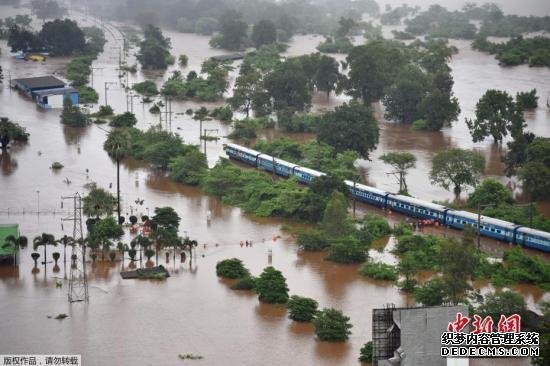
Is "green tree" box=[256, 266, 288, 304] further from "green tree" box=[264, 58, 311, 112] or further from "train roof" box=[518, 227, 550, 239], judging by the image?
"green tree" box=[264, 58, 311, 112]

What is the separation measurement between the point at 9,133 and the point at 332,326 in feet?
102

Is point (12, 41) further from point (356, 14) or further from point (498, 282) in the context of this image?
point (498, 282)

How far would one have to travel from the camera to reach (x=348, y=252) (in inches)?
1586

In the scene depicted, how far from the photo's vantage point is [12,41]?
306 feet

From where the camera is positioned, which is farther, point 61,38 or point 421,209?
point 61,38

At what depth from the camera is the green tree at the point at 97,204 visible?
4422 centimetres

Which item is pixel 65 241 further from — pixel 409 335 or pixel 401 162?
pixel 409 335

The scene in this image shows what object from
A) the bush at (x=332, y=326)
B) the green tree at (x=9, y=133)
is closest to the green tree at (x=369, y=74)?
the green tree at (x=9, y=133)

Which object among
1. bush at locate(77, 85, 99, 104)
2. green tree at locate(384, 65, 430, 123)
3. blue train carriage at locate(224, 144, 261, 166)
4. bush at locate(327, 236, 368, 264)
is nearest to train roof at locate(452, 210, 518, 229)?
bush at locate(327, 236, 368, 264)

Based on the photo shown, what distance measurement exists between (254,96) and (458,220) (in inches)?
1087

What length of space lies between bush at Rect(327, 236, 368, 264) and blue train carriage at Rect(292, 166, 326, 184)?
958 cm

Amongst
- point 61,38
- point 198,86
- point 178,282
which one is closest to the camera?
point 178,282

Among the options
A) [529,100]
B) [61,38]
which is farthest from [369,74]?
[61,38]

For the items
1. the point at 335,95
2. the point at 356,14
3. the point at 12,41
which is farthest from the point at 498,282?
the point at 356,14
